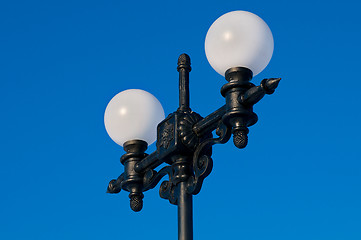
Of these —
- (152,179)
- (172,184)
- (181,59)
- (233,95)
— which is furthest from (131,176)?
(233,95)

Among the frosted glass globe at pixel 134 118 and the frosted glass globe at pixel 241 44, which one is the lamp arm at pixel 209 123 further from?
the frosted glass globe at pixel 134 118

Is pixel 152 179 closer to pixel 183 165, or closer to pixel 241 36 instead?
pixel 183 165

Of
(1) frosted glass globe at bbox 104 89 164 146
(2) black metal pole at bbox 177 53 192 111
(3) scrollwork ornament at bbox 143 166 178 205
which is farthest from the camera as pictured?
(1) frosted glass globe at bbox 104 89 164 146

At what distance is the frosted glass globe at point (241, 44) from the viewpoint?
488cm

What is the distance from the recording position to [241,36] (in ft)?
16.0

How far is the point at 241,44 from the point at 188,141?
702 millimetres

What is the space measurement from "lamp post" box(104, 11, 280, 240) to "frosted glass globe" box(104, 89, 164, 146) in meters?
0.25

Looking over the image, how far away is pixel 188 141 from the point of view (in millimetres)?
5082


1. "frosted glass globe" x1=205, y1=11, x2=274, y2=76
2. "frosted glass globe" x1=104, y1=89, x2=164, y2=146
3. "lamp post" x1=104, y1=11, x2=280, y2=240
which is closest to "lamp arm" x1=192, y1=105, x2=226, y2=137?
"lamp post" x1=104, y1=11, x2=280, y2=240

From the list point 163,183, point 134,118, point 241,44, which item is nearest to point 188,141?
point 163,183

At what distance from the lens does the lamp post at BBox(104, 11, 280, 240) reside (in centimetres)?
474

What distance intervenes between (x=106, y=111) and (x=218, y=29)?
53.5 inches

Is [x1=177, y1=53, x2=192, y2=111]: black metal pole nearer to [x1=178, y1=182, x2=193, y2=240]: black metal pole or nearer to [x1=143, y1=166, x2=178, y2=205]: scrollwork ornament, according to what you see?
[x1=143, y1=166, x2=178, y2=205]: scrollwork ornament

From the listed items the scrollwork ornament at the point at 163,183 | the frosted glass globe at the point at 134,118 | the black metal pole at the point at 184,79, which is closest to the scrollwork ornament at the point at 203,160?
the scrollwork ornament at the point at 163,183
